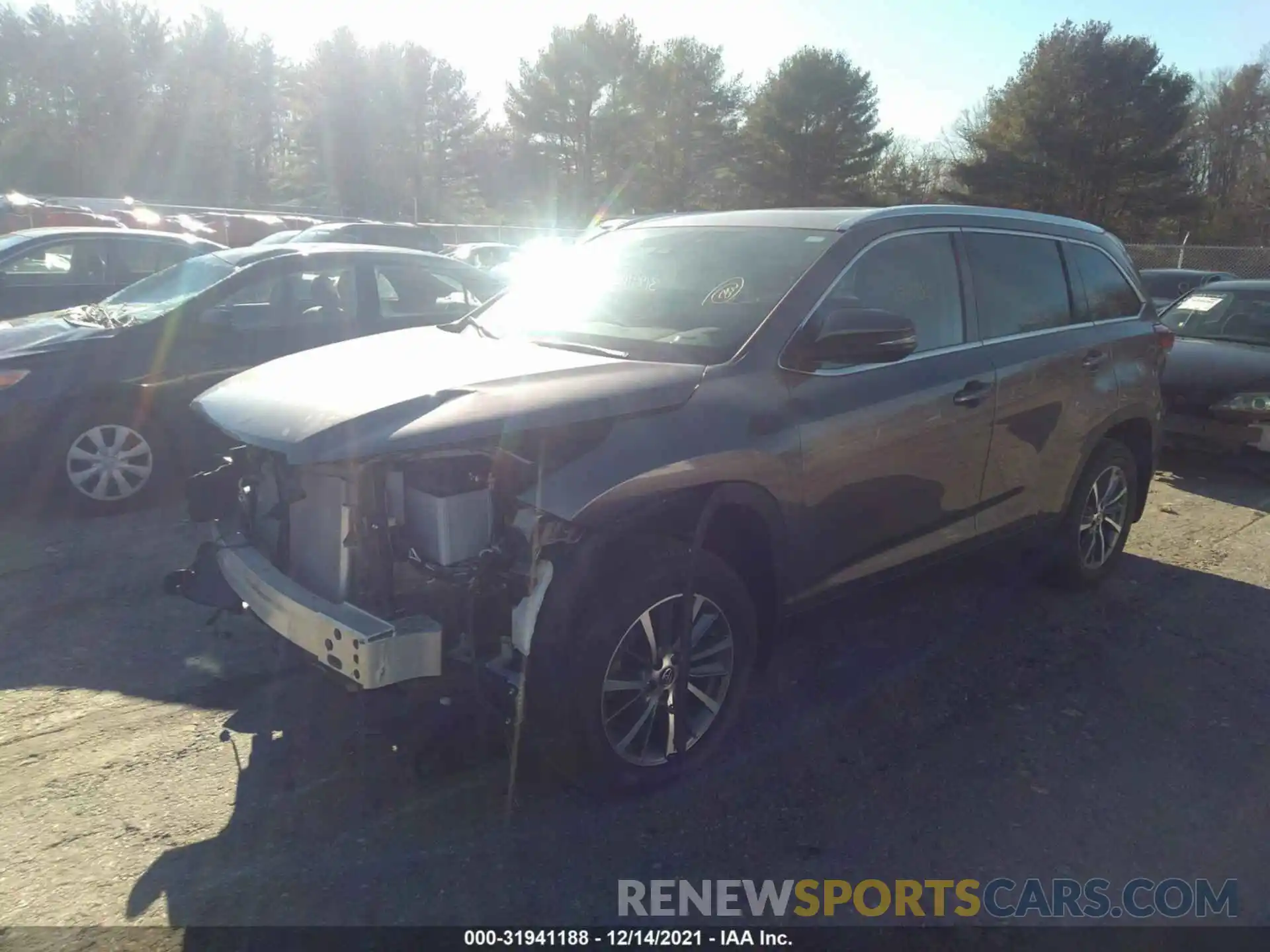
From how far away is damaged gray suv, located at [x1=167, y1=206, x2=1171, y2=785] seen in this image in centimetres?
304

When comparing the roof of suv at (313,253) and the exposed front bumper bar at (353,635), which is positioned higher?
the roof of suv at (313,253)

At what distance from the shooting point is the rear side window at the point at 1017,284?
14.9ft

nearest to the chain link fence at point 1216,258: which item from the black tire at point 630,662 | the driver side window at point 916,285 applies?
the driver side window at point 916,285

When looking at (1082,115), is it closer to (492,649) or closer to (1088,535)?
(1088,535)

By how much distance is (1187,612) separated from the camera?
5285 millimetres

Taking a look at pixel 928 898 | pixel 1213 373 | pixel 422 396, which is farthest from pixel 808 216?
pixel 1213 373

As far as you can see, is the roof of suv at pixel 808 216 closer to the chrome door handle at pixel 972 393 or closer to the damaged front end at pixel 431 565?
the chrome door handle at pixel 972 393

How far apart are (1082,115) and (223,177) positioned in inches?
1577

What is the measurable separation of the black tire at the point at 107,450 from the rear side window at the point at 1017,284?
16.3ft

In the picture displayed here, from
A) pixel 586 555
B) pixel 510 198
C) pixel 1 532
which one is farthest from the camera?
pixel 510 198

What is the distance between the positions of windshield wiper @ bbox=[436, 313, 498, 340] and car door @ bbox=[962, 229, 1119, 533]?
2147 millimetres

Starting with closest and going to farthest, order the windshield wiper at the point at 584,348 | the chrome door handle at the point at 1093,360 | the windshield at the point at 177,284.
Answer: the windshield wiper at the point at 584,348
the chrome door handle at the point at 1093,360
the windshield at the point at 177,284

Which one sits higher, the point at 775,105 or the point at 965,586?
the point at 775,105

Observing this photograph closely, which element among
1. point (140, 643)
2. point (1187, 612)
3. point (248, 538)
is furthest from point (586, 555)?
point (1187, 612)
